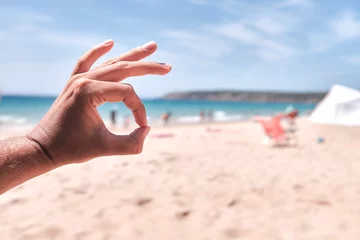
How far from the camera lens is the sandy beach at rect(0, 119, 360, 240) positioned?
295 centimetres

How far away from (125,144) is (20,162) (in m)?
0.37

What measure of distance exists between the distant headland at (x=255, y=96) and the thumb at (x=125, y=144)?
393 feet

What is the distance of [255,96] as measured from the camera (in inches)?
4938

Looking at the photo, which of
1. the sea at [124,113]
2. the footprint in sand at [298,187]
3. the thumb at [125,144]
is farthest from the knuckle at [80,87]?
the sea at [124,113]

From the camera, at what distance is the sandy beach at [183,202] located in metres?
2.95

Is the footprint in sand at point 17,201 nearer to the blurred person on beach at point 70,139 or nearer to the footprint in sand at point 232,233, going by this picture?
the footprint in sand at point 232,233

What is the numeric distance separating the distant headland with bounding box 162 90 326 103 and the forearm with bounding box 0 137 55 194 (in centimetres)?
12002

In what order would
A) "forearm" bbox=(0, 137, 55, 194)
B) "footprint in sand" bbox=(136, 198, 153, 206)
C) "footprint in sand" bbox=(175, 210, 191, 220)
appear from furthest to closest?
1. "footprint in sand" bbox=(136, 198, 153, 206)
2. "footprint in sand" bbox=(175, 210, 191, 220)
3. "forearm" bbox=(0, 137, 55, 194)

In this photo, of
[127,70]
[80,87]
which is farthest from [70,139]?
[127,70]

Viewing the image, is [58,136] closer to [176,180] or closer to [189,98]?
[176,180]

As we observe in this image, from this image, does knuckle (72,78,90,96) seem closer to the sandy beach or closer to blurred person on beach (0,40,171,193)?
blurred person on beach (0,40,171,193)

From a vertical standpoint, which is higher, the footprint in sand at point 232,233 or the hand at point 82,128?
the hand at point 82,128

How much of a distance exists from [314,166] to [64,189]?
450 cm

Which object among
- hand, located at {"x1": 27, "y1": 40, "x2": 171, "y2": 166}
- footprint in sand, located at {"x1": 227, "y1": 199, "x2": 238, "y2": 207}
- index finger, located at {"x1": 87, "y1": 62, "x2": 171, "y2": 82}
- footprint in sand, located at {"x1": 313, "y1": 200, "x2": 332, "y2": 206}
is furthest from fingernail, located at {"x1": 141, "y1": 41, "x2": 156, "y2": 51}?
footprint in sand, located at {"x1": 313, "y1": 200, "x2": 332, "y2": 206}
